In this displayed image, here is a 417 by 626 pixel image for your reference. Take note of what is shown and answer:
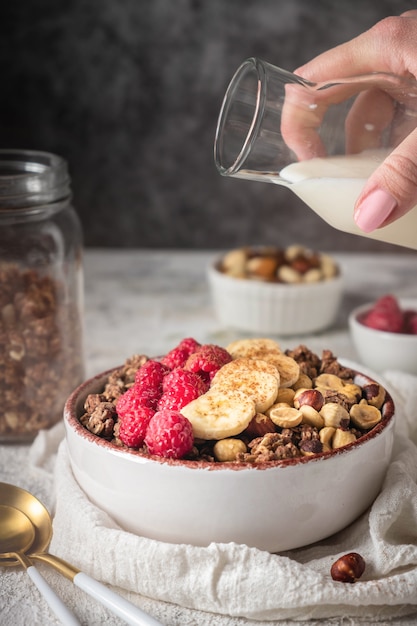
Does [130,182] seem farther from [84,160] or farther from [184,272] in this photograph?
[184,272]

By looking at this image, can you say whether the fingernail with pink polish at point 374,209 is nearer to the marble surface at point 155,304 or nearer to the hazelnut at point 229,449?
the hazelnut at point 229,449

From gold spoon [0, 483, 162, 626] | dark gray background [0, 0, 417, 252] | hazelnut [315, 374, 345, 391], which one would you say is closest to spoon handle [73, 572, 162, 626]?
gold spoon [0, 483, 162, 626]

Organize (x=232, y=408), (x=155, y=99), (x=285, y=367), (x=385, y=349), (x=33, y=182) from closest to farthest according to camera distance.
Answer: (x=232, y=408)
(x=285, y=367)
(x=33, y=182)
(x=385, y=349)
(x=155, y=99)

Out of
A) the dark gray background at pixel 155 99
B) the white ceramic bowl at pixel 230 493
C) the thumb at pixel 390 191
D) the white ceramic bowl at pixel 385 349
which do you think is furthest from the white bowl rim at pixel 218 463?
the dark gray background at pixel 155 99

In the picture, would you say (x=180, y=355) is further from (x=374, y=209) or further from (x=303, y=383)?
(x=374, y=209)

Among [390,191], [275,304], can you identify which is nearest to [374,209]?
[390,191]
